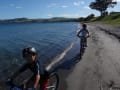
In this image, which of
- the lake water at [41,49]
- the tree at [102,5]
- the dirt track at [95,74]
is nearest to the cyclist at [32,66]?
the dirt track at [95,74]

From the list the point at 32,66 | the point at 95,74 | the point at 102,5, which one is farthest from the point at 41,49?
the point at 102,5

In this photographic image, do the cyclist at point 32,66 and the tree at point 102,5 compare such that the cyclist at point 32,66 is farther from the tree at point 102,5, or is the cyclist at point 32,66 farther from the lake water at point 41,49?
the tree at point 102,5

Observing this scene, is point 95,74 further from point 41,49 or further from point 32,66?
point 41,49

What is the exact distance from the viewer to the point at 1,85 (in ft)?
43.9

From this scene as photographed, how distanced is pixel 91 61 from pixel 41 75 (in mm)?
10168

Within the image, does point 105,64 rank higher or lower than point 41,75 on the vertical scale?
lower

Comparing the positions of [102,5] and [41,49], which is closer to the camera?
[41,49]

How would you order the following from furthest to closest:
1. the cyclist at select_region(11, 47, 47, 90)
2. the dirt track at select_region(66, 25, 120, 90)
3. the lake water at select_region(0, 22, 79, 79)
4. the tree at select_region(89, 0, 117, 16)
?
the tree at select_region(89, 0, 117, 16) → the lake water at select_region(0, 22, 79, 79) → the dirt track at select_region(66, 25, 120, 90) → the cyclist at select_region(11, 47, 47, 90)

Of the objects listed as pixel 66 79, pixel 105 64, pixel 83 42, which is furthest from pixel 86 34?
pixel 66 79

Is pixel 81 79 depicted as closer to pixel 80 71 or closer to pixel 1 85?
pixel 80 71

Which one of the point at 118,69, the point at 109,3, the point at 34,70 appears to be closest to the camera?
the point at 34,70

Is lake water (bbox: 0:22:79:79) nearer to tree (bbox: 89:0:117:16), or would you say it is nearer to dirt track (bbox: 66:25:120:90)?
dirt track (bbox: 66:25:120:90)

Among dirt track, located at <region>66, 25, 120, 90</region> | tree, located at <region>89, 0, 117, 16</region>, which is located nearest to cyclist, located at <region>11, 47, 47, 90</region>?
dirt track, located at <region>66, 25, 120, 90</region>

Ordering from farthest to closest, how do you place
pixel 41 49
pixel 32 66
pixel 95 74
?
pixel 41 49
pixel 95 74
pixel 32 66
